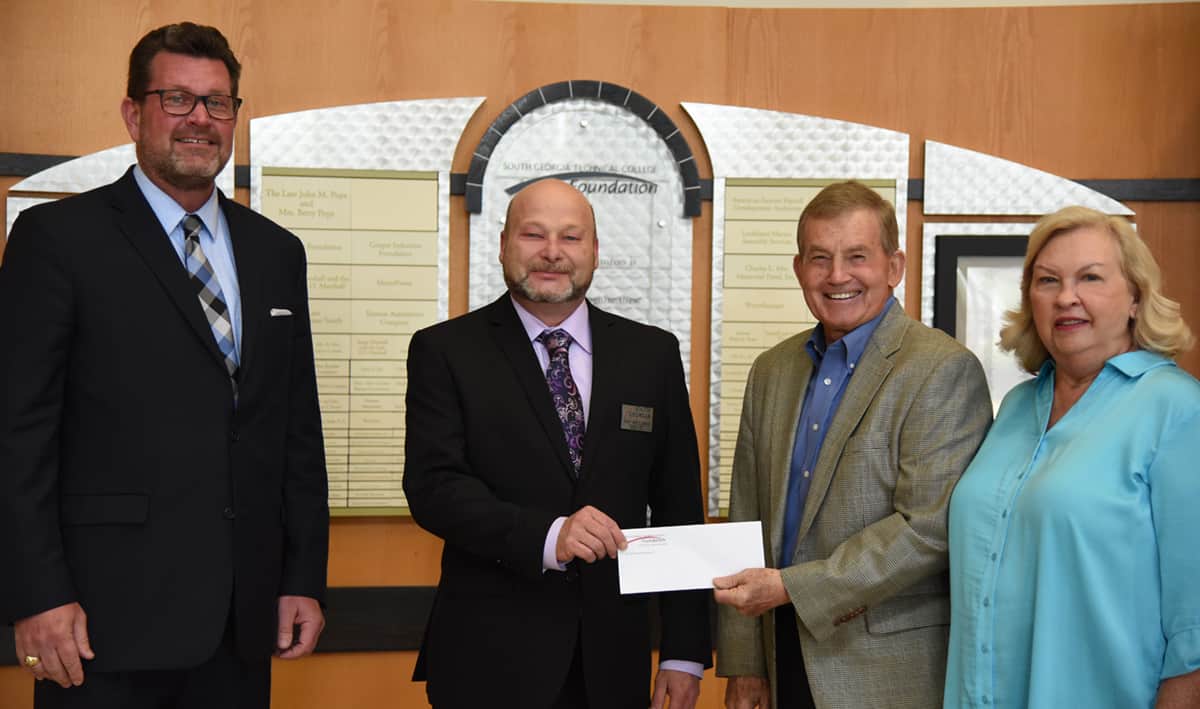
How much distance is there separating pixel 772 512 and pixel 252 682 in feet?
4.13

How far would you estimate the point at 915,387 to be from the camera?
2270 mm

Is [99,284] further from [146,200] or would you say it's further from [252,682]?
[252,682]

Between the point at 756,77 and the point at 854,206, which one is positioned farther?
the point at 756,77

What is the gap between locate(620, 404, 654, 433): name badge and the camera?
2.47 m

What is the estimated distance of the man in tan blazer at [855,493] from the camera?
2201 mm

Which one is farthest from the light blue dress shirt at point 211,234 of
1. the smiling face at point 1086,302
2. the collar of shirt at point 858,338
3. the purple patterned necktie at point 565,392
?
the smiling face at point 1086,302

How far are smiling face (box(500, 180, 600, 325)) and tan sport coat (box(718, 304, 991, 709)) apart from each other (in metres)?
0.68

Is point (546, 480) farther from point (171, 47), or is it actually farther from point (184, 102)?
point (171, 47)

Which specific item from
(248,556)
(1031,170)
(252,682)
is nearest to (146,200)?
(248,556)

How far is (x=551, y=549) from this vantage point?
225 cm

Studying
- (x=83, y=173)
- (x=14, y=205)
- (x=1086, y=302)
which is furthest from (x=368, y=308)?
(x=1086, y=302)

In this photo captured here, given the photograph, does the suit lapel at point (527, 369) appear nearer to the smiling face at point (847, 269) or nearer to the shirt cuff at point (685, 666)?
the shirt cuff at point (685, 666)

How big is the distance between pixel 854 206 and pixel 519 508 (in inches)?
39.8

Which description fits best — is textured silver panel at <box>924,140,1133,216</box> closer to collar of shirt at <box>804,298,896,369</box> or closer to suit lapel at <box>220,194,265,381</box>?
collar of shirt at <box>804,298,896,369</box>
